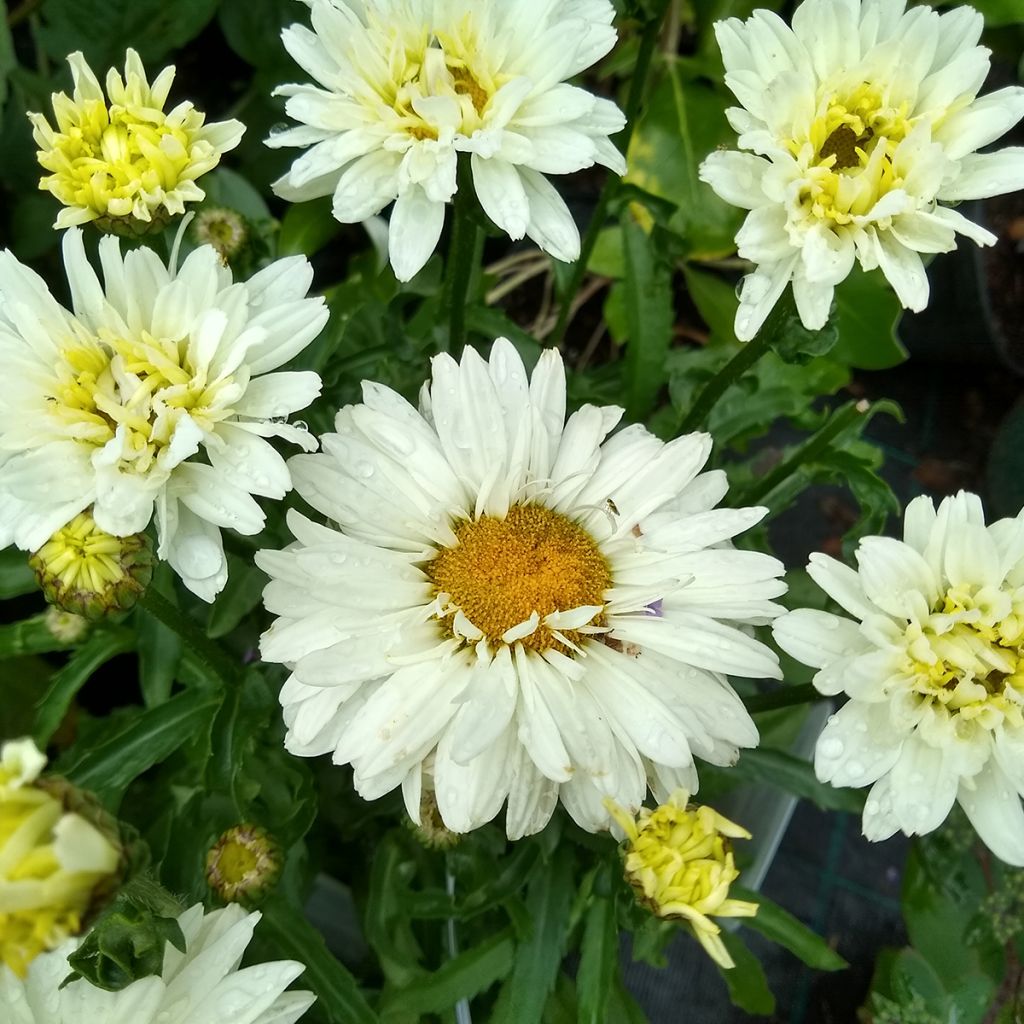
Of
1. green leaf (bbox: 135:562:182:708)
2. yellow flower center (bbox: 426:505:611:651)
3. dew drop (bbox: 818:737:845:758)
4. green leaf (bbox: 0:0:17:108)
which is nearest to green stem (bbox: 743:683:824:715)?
dew drop (bbox: 818:737:845:758)

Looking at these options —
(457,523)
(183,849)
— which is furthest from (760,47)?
(183,849)

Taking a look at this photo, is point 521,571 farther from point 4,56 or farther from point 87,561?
point 4,56

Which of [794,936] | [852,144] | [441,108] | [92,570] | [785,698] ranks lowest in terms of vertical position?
[794,936]

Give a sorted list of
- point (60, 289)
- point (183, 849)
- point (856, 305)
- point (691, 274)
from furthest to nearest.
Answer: point (691, 274), point (60, 289), point (856, 305), point (183, 849)

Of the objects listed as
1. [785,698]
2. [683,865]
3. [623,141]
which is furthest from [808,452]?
[683,865]

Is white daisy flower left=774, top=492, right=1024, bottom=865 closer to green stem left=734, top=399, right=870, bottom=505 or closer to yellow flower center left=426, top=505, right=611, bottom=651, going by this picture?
yellow flower center left=426, top=505, right=611, bottom=651

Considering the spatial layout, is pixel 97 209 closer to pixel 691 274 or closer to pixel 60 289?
pixel 60 289
